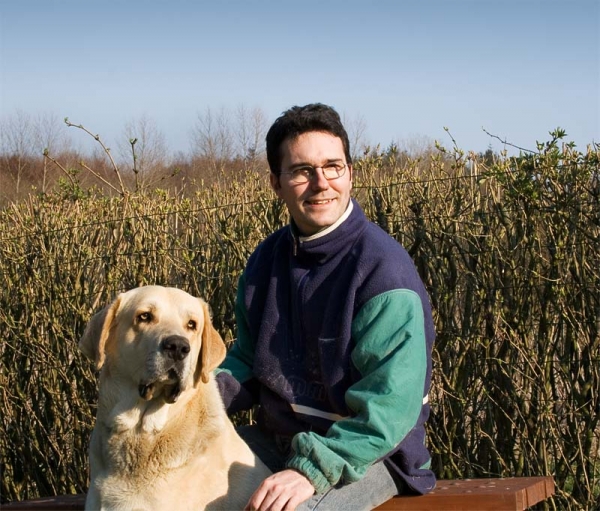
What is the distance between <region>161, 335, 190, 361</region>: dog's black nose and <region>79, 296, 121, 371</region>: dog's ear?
289mm

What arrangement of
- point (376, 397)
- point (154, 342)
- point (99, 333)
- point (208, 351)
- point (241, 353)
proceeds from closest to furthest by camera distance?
point (376, 397), point (154, 342), point (99, 333), point (208, 351), point (241, 353)

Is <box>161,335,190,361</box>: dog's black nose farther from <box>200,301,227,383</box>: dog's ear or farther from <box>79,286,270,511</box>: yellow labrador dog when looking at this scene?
<box>200,301,227,383</box>: dog's ear

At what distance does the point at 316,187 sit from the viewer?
3.59 meters

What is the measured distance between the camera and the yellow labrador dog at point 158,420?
3.23 metres

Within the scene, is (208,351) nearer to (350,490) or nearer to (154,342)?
(154,342)

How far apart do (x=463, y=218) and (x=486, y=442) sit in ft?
4.33

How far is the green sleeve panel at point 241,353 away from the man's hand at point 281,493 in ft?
2.85

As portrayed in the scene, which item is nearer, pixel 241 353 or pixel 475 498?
pixel 475 498

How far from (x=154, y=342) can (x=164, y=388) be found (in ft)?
0.62

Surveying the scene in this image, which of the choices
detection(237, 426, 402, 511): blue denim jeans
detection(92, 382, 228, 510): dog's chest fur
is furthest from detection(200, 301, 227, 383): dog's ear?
detection(237, 426, 402, 511): blue denim jeans

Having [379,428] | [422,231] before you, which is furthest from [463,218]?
[379,428]

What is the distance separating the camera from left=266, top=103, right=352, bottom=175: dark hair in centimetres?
363

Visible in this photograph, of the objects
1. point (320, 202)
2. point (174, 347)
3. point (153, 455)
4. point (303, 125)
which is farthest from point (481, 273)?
point (153, 455)

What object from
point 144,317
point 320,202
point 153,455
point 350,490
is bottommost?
point 350,490
